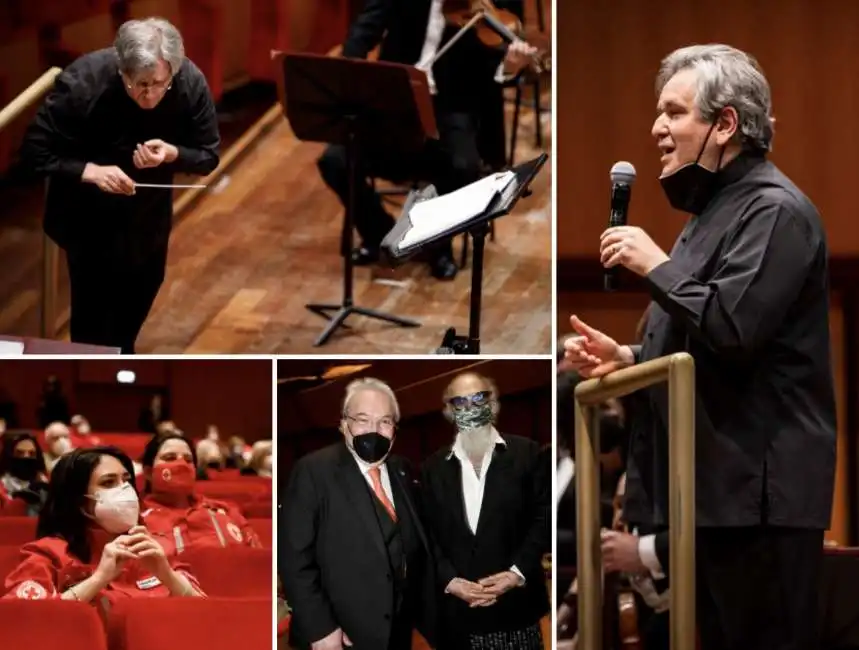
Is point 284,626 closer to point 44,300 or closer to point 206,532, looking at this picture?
point 206,532

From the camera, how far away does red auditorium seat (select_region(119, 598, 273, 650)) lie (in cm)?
368

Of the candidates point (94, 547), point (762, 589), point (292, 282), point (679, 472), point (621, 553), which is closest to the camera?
point (679, 472)

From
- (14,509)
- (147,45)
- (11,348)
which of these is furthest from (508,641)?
(147,45)

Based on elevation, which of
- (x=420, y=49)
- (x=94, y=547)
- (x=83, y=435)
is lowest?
(x=94, y=547)

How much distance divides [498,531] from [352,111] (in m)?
1.29

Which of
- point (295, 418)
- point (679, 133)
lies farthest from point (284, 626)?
point (679, 133)

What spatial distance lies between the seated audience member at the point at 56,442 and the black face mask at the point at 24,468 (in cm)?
4

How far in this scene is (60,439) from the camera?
383cm

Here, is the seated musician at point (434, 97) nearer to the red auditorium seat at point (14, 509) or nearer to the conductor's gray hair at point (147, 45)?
the conductor's gray hair at point (147, 45)

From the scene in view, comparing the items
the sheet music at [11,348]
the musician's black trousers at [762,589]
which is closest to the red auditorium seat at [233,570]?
the sheet music at [11,348]

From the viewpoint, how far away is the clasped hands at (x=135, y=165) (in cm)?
379

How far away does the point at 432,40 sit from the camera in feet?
12.6

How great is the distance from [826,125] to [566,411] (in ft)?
3.94

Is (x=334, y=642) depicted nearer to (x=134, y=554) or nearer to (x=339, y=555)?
(x=339, y=555)
